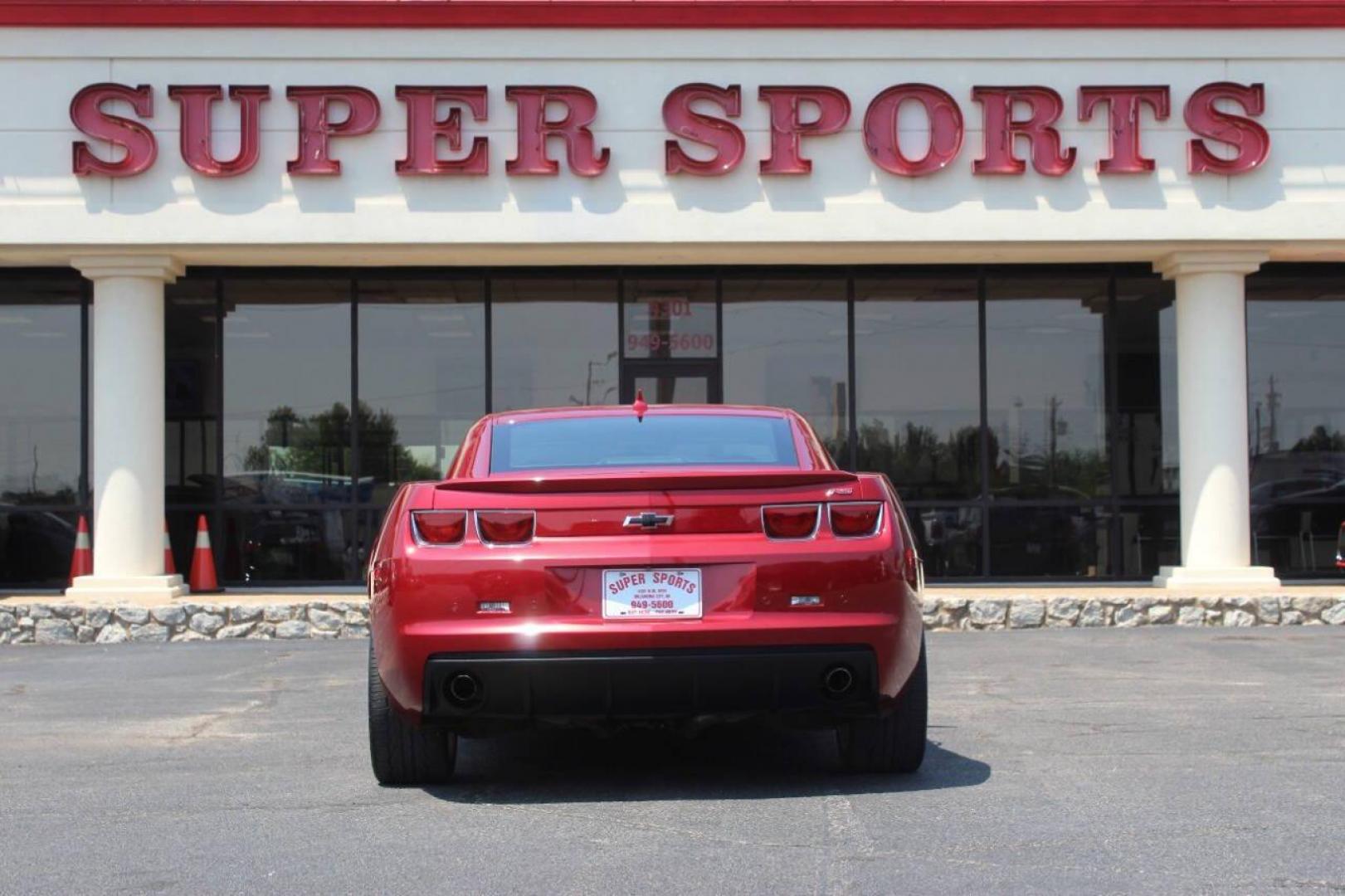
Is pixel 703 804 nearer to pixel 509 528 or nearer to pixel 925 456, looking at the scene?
pixel 509 528

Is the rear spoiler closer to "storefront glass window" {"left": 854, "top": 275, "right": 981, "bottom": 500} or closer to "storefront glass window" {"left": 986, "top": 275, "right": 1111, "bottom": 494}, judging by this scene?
"storefront glass window" {"left": 854, "top": 275, "right": 981, "bottom": 500}

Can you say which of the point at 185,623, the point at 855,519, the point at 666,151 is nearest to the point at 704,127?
the point at 666,151

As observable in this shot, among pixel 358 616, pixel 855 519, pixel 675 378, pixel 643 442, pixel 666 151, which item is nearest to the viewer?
pixel 855 519

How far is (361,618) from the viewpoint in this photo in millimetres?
13727

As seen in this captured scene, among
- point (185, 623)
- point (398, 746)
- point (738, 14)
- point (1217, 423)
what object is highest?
point (738, 14)

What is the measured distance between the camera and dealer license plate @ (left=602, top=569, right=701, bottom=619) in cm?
561

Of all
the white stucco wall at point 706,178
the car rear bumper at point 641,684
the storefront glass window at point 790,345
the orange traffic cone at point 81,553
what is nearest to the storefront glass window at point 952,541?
the storefront glass window at point 790,345

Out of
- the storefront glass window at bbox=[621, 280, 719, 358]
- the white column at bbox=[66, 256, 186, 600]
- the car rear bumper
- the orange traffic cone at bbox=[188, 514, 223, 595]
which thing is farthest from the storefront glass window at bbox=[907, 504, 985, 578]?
the car rear bumper

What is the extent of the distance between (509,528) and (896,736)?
1669 millimetres

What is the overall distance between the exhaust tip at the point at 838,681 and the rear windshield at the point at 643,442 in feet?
3.44

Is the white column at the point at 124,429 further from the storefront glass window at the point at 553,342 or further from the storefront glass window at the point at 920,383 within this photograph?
the storefront glass window at the point at 920,383

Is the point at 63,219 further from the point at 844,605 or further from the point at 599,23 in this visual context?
the point at 844,605

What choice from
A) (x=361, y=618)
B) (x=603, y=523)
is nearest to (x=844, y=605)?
(x=603, y=523)

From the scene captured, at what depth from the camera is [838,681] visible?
5.74m
